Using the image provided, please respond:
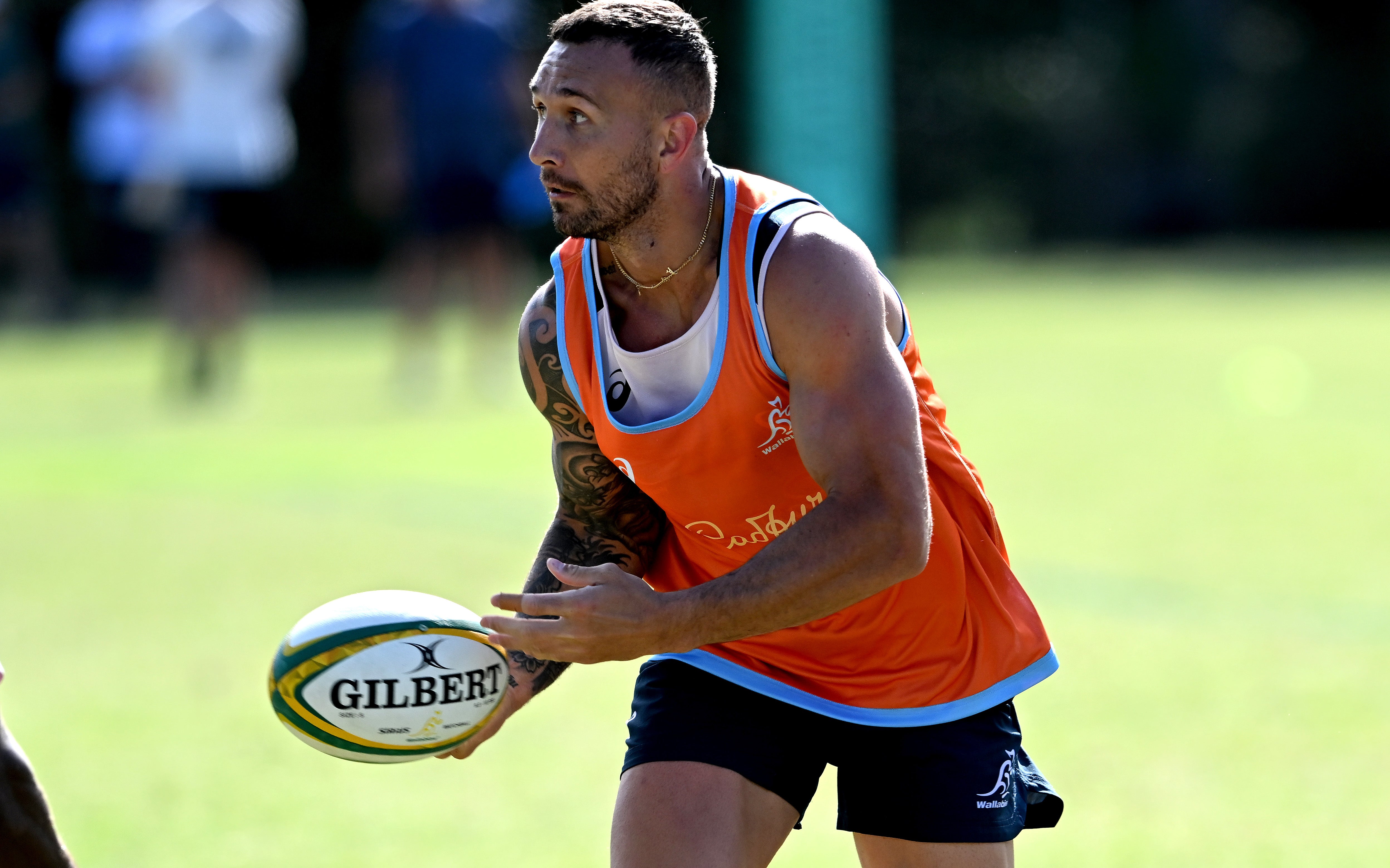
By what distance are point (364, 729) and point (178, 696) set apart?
283cm

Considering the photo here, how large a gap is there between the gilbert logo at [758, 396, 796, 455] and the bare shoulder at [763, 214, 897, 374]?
11 centimetres

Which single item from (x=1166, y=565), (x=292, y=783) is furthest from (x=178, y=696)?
(x=1166, y=565)

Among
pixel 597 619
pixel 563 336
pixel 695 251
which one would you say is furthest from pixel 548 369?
pixel 597 619

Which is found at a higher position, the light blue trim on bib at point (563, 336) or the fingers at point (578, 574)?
the light blue trim on bib at point (563, 336)

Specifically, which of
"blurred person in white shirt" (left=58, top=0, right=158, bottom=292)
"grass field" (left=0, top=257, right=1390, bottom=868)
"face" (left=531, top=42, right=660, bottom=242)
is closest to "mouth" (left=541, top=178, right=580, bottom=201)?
"face" (left=531, top=42, right=660, bottom=242)

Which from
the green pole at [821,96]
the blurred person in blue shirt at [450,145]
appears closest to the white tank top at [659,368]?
the blurred person in blue shirt at [450,145]

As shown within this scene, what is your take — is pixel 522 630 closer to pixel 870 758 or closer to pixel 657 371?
pixel 657 371

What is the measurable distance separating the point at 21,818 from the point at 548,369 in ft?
4.33

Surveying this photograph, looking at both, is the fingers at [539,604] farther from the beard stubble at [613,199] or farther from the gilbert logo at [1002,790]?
the gilbert logo at [1002,790]

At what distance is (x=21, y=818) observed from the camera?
312cm

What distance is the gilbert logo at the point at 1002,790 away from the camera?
A: 340 centimetres

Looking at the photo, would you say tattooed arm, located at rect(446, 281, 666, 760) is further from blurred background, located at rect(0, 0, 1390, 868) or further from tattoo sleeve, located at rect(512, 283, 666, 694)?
blurred background, located at rect(0, 0, 1390, 868)

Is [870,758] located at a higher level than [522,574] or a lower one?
higher

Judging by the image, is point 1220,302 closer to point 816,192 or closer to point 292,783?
point 816,192
